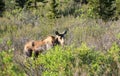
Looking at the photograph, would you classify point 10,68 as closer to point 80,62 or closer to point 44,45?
point 80,62

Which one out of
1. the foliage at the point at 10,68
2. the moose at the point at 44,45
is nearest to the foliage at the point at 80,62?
the foliage at the point at 10,68

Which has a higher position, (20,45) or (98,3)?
(20,45)

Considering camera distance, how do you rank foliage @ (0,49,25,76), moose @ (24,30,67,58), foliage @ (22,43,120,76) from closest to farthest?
foliage @ (22,43,120,76) < foliage @ (0,49,25,76) < moose @ (24,30,67,58)

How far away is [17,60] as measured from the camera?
6.11 m

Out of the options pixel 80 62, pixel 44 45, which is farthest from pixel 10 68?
pixel 44 45

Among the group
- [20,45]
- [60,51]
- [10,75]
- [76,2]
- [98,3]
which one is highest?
[60,51]

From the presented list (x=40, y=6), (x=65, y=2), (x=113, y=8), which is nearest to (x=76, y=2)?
(x=65, y=2)

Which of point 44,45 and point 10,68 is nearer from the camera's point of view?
point 10,68

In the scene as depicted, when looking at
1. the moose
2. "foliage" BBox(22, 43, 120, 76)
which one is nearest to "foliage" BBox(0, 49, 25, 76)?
"foliage" BBox(22, 43, 120, 76)

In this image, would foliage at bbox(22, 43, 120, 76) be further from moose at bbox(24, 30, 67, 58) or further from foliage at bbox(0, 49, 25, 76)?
moose at bbox(24, 30, 67, 58)

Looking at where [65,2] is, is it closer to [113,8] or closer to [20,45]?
Answer: [113,8]

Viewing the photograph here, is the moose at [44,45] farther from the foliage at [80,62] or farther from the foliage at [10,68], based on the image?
the foliage at [80,62]

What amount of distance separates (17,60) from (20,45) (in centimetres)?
448

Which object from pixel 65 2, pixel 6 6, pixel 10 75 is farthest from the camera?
pixel 65 2
